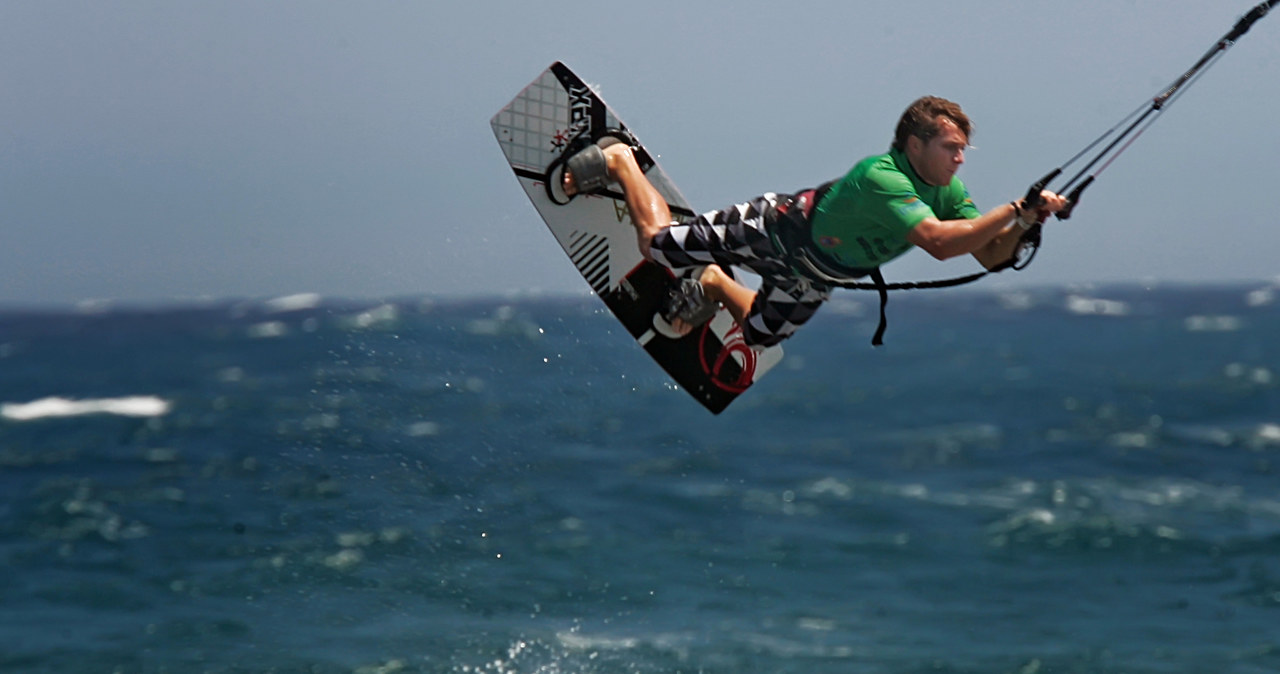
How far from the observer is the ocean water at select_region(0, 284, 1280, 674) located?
1073 inches

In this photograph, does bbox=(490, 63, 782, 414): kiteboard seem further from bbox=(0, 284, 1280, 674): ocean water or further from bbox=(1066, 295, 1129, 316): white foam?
bbox=(1066, 295, 1129, 316): white foam

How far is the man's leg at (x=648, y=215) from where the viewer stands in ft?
33.1

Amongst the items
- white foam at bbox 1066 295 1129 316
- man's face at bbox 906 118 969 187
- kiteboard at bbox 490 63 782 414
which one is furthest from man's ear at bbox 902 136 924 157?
white foam at bbox 1066 295 1129 316

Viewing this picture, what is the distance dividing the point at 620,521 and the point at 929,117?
2838cm

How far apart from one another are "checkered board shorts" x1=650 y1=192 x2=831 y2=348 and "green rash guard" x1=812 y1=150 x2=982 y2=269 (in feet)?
2.52

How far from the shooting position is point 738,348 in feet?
38.6

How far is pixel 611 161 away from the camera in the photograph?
11.0 m

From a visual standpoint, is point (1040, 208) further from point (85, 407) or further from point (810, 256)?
point (85, 407)

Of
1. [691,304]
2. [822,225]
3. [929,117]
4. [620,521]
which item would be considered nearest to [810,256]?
[822,225]

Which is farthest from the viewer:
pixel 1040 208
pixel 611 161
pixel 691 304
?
pixel 691 304

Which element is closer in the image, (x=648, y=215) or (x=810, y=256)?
(x=810, y=256)

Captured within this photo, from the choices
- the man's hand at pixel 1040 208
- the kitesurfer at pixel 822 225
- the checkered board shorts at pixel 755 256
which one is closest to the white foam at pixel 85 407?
the kitesurfer at pixel 822 225

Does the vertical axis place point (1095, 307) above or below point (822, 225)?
above

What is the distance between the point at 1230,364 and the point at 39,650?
60.3 meters
